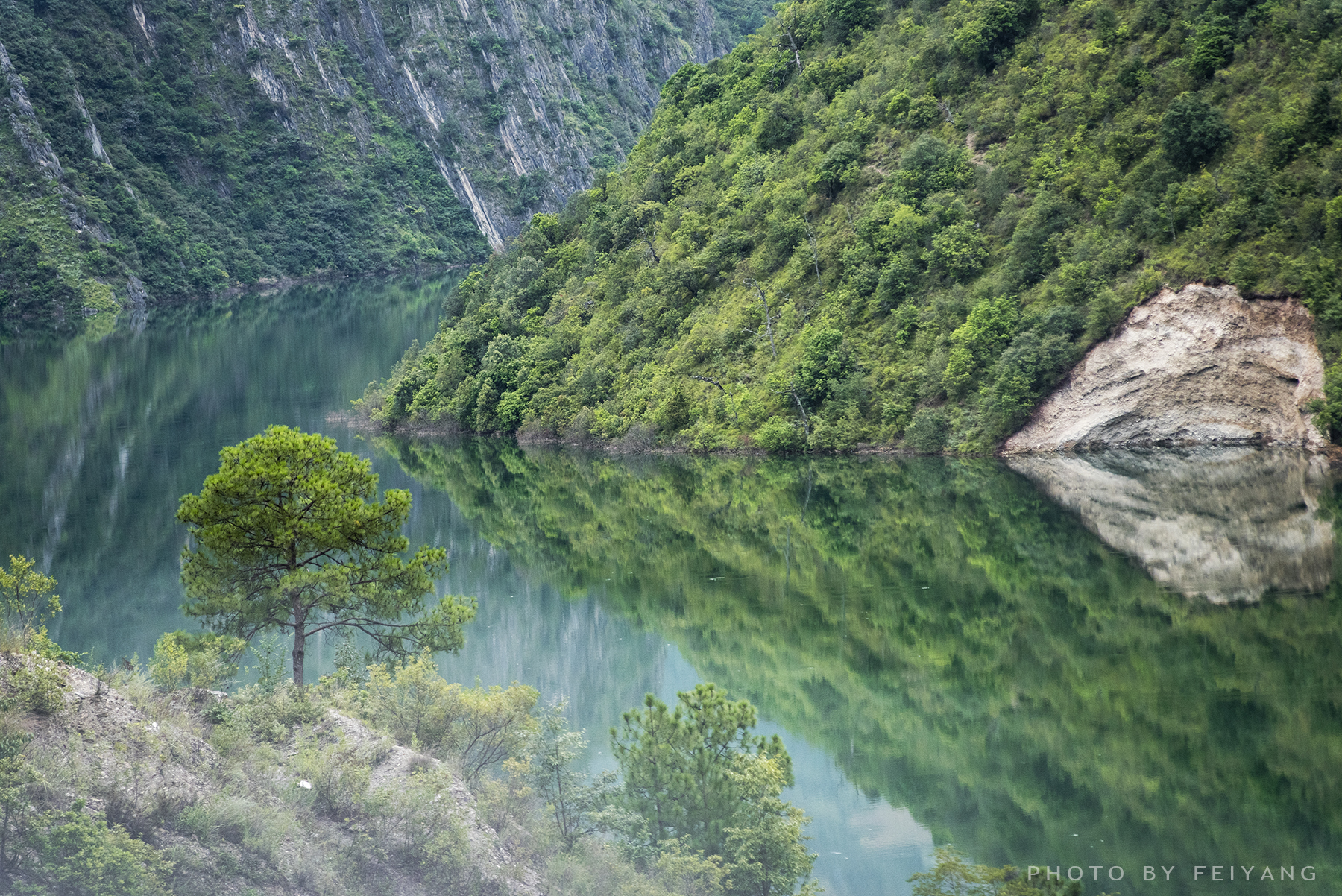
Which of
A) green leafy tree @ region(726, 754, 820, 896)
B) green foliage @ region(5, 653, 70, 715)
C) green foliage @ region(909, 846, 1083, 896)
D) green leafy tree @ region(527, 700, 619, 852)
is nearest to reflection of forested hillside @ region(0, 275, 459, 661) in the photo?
green foliage @ region(5, 653, 70, 715)

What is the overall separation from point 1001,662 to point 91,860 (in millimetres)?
17021

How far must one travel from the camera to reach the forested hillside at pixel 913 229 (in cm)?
4731

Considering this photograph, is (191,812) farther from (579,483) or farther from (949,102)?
(949,102)

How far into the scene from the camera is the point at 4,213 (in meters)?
137

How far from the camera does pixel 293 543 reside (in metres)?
21.5

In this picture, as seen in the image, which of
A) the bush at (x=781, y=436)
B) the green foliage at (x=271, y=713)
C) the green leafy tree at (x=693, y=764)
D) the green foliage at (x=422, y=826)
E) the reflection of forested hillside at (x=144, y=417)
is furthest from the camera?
the bush at (x=781, y=436)

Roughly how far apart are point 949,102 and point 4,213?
11958 centimetres

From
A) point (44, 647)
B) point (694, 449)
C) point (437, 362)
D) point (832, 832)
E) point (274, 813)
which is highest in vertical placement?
point (437, 362)

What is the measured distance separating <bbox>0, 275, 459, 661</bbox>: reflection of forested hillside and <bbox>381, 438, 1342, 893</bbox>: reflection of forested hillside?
12201 millimetres

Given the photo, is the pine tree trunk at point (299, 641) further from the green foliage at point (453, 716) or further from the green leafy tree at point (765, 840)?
Answer: the green leafy tree at point (765, 840)

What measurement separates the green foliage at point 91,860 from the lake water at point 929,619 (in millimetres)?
7800

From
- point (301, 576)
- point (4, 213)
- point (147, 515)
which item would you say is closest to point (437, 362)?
point (147, 515)

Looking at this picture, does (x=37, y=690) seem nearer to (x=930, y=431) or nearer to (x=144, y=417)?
(x=930, y=431)

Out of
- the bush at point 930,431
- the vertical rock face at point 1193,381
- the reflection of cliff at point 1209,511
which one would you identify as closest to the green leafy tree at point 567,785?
the reflection of cliff at point 1209,511
